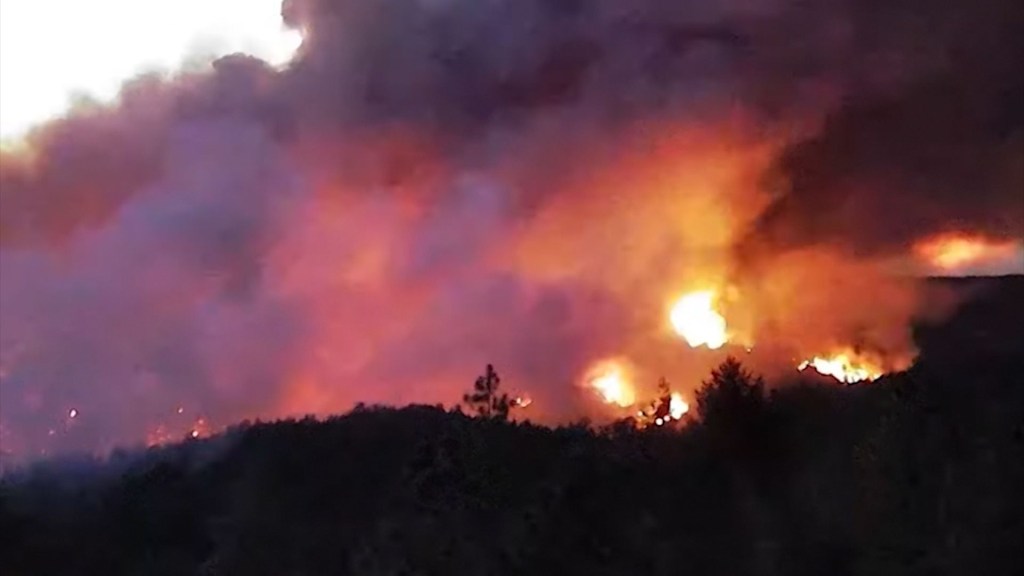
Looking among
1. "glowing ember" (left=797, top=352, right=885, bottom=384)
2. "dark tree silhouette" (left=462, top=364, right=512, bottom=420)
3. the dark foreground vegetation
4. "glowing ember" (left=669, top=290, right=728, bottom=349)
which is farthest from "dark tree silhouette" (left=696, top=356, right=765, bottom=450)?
"glowing ember" (left=669, top=290, right=728, bottom=349)

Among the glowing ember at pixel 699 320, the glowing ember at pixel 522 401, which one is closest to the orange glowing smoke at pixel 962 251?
the glowing ember at pixel 699 320

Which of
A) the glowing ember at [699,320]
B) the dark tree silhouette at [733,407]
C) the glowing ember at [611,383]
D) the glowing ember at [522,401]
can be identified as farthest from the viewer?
the glowing ember at [699,320]

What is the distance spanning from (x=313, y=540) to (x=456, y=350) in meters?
9.30

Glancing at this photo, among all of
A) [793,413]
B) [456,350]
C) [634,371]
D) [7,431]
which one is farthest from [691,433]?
[7,431]

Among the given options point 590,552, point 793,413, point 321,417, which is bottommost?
point 590,552

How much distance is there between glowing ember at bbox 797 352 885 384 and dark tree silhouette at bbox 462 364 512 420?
657 cm

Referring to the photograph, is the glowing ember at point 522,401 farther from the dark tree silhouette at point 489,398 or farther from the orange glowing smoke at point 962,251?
the orange glowing smoke at point 962,251

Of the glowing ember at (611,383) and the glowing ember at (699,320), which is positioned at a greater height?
the glowing ember at (699,320)

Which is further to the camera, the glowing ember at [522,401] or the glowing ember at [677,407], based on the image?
the glowing ember at [522,401]

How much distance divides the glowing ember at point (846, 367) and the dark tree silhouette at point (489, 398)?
6.57 meters

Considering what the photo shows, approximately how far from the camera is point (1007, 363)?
88.8 ft

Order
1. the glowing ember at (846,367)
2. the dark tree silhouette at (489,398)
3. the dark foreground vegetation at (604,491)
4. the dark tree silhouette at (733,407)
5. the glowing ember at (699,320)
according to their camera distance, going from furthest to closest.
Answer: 1. the glowing ember at (699,320)
2. the dark tree silhouette at (489,398)
3. the glowing ember at (846,367)
4. the dark tree silhouette at (733,407)
5. the dark foreground vegetation at (604,491)

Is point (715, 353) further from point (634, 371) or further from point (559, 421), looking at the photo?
point (559, 421)

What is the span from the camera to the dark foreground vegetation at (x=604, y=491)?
2434 centimetres
